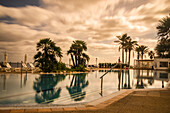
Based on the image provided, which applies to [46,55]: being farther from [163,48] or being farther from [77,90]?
[163,48]

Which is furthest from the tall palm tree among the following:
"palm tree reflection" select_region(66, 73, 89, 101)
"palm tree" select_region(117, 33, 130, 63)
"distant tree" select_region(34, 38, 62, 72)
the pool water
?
"palm tree reflection" select_region(66, 73, 89, 101)

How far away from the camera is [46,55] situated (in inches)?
1283

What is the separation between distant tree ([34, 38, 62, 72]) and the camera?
3145 cm

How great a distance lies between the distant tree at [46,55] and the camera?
103ft

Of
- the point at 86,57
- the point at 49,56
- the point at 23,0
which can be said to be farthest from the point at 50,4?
the point at 86,57

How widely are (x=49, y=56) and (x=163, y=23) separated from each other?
2431 cm

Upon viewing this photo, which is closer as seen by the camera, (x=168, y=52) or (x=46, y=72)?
(x=168, y=52)

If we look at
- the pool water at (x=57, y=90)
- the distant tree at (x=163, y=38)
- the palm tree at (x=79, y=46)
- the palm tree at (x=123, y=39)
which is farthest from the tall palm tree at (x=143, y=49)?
the pool water at (x=57, y=90)

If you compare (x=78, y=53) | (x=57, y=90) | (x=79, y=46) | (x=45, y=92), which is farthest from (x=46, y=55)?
(x=45, y=92)

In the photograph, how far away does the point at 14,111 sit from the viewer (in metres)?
5.08

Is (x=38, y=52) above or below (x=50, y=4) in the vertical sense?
below

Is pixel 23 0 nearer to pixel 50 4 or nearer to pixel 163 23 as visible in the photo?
pixel 50 4

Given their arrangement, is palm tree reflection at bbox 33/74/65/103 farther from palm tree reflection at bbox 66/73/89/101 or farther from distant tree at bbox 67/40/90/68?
distant tree at bbox 67/40/90/68

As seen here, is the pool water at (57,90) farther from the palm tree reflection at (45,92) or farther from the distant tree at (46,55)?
the distant tree at (46,55)
